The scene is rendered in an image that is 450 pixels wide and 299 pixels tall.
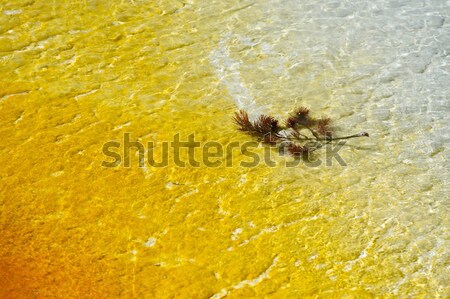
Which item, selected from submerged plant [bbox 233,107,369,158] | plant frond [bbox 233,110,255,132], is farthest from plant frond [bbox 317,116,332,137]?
plant frond [bbox 233,110,255,132]

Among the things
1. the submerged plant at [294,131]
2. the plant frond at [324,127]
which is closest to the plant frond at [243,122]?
the submerged plant at [294,131]

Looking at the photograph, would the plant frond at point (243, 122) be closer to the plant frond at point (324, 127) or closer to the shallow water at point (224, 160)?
the shallow water at point (224, 160)

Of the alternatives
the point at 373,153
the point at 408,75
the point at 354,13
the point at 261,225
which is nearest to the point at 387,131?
the point at 373,153

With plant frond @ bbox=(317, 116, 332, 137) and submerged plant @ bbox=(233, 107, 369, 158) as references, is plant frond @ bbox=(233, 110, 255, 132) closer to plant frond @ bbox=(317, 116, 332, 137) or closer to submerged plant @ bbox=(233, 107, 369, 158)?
submerged plant @ bbox=(233, 107, 369, 158)

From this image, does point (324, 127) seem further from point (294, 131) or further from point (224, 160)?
point (224, 160)

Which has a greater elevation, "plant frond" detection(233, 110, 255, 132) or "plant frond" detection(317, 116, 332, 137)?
"plant frond" detection(233, 110, 255, 132)

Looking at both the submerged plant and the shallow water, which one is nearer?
the shallow water

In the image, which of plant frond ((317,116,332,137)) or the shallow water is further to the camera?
plant frond ((317,116,332,137))
